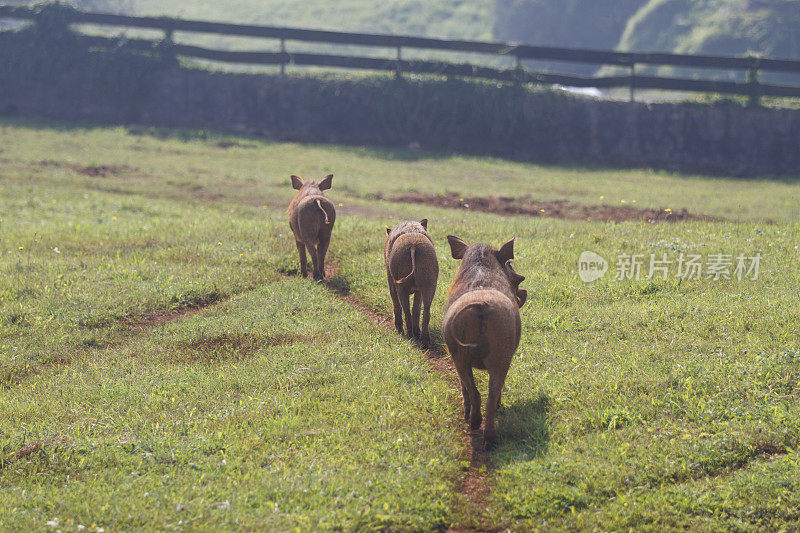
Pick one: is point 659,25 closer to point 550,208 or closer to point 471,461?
point 550,208

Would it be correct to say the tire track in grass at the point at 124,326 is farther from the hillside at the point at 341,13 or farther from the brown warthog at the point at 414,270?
the hillside at the point at 341,13

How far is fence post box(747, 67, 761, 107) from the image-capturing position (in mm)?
29609

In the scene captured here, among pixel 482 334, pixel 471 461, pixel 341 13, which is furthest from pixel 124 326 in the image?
pixel 341 13

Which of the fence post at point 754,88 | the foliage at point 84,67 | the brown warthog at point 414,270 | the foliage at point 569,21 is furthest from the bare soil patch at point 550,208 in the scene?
the foliage at point 569,21

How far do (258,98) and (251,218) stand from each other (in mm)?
14825

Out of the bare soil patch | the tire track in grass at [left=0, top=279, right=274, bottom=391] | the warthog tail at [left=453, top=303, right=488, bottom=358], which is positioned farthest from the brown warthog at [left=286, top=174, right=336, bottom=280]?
Answer: the bare soil patch

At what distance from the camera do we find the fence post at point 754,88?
2961 cm

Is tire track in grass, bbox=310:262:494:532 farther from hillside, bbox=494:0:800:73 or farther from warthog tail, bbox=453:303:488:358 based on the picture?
hillside, bbox=494:0:800:73

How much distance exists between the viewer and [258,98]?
32.1 meters

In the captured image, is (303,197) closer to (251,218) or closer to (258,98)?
(251,218)

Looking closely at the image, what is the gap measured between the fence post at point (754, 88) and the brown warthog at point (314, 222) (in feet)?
76.5

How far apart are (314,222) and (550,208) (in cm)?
1007

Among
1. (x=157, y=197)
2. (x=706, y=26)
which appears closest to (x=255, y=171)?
(x=157, y=197)

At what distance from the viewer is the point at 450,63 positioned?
3219 centimetres
